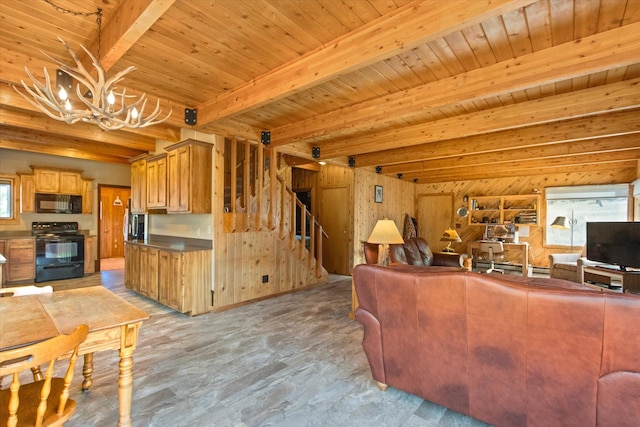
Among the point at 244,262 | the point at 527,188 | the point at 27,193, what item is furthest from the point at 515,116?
the point at 27,193

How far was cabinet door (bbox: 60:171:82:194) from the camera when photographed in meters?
6.52

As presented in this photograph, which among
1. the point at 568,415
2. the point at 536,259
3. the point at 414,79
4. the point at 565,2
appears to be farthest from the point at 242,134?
the point at 536,259

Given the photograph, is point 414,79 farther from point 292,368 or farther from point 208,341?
point 208,341

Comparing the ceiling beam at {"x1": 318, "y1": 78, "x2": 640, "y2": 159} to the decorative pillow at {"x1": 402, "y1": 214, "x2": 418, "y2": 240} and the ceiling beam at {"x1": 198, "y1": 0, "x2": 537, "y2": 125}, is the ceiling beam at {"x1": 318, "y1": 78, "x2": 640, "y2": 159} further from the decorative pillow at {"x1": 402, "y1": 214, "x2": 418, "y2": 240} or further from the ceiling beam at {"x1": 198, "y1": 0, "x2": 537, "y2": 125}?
the decorative pillow at {"x1": 402, "y1": 214, "x2": 418, "y2": 240}

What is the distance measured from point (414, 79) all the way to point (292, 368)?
9.74 ft

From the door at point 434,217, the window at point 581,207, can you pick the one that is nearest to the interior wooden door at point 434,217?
the door at point 434,217

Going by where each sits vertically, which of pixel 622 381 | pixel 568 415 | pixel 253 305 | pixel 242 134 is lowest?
pixel 253 305

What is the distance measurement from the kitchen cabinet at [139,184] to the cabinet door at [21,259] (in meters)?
2.11

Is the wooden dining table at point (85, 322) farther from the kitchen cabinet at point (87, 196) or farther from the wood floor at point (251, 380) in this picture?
the kitchen cabinet at point (87, 196)

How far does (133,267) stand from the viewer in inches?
204

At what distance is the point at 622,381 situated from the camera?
146 cm

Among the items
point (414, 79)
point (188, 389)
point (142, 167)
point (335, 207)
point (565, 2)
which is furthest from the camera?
point (335, 207)

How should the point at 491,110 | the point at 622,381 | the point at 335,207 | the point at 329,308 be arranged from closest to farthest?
the point at 622,381 → the point at 491,110 → the point at 329,308 → the point at 335,207

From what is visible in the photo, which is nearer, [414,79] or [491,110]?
[414,79]
